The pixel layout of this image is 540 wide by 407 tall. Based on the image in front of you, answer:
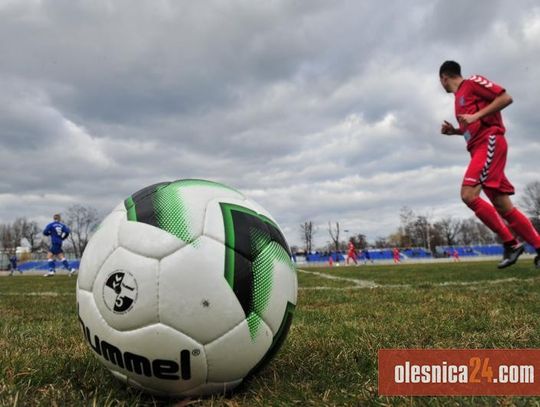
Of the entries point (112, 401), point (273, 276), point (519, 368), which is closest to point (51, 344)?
point (112, 401)

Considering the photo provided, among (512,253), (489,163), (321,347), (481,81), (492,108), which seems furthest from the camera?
(512,253)

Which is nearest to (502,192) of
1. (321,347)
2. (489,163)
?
(489,163)

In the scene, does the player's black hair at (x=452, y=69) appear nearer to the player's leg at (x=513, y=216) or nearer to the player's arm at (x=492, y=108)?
the player's arm at (x=492, y=108)

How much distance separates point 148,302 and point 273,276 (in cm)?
53

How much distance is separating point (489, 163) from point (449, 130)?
0.95m

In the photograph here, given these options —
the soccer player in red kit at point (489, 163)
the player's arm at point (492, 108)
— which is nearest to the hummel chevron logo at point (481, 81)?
the soccer player in red kit at point (489, 163)

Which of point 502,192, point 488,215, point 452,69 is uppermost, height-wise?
point 452,69

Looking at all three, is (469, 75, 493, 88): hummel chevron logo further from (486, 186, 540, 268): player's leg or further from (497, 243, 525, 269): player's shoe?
(497, 243, 525, 269): player's shoe

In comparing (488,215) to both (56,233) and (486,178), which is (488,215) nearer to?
(486,178)

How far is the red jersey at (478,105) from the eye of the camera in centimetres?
617

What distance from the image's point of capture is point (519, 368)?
1829mm

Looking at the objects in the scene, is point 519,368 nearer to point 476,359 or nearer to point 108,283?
point 476,359

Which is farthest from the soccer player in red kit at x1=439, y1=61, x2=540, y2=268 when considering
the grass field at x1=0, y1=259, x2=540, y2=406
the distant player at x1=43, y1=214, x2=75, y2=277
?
the distant player at x1=43, y1=214, x2=75, y2=277

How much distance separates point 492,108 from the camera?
19.6 feet
